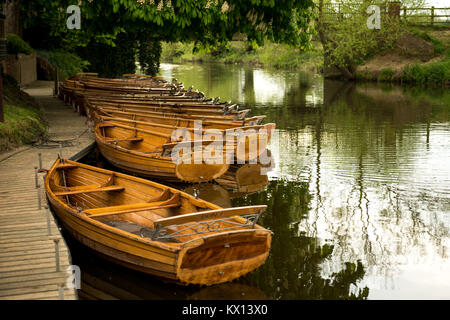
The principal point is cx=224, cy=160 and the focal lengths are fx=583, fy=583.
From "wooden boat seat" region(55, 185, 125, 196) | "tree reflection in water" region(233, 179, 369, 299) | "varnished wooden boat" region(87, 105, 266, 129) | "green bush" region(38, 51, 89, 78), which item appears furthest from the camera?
"green bush" region(38, 51, 89, 78)

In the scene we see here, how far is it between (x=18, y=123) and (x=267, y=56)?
1434 inches

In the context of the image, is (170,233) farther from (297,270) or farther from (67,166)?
(67,166)

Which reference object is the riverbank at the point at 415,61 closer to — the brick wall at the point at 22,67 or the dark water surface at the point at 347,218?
the dark water surface at the point at 347,218

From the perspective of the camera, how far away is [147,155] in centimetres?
1335

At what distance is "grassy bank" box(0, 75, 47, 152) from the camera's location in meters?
14.1

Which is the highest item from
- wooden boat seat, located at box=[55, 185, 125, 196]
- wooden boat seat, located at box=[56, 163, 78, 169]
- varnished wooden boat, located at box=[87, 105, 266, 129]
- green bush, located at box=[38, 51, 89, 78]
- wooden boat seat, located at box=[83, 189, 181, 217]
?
green bush, located at box=[38, 51, 89, 78]

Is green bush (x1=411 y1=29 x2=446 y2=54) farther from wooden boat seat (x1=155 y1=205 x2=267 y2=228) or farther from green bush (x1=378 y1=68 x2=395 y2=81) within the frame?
wooden boat seat (x1=155 y1=205 x2=267 y2=228)

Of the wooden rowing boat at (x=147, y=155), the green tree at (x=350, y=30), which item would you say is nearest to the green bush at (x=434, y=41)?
the green tree at (x=350, y=30)

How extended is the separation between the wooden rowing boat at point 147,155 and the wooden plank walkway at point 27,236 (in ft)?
3.21

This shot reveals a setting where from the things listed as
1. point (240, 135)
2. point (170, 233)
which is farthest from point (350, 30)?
point (170, 233)

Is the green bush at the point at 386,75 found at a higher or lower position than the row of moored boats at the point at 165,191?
higher

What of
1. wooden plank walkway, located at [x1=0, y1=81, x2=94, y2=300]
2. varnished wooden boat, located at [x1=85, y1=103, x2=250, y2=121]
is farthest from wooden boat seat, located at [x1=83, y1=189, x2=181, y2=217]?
varnished wooden boat, located at [x1=85, y1=103, x2=250, y2=121]

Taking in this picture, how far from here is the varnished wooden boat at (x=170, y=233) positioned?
7348mm

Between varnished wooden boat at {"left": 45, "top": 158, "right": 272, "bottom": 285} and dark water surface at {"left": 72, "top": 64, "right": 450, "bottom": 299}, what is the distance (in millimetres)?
377
